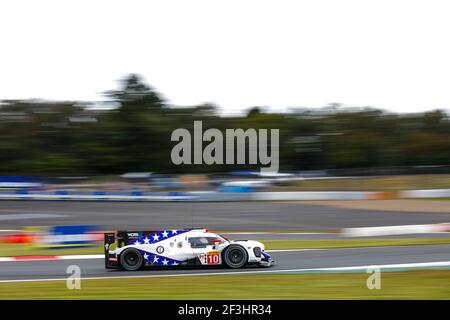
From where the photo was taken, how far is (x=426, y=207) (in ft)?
94.3

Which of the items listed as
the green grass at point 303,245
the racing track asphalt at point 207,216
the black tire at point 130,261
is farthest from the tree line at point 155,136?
the black tire at point 130,261

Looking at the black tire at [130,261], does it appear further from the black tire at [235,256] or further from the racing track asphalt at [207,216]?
the racing track asphalt at [207,216]

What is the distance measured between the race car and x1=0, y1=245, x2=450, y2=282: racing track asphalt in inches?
6.8

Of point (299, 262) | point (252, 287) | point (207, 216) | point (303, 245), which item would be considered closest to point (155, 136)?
point (207, 216)

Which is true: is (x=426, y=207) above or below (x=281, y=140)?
below

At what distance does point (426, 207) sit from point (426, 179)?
34.8 feet

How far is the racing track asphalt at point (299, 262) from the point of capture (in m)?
12.5

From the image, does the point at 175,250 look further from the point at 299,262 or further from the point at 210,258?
the point at 299,262

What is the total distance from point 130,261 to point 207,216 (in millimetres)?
14049

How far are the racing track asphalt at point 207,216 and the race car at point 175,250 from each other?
995cm

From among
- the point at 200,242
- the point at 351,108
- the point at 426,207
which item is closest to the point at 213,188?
the point at 426,207

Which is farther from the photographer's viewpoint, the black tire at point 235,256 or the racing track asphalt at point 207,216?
the racing track asphalt at point 207,216

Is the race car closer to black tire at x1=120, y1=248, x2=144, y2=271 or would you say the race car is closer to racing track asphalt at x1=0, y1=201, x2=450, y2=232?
black tire at x1=120, y1=248, x2=144, y2=271
